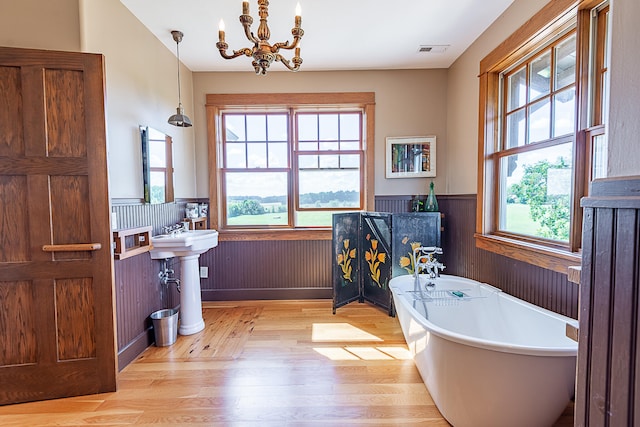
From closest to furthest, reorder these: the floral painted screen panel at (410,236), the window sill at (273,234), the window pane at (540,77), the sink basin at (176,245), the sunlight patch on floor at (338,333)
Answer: the window pane at (540,77) → the sink basin at (176,245) → the sunlight patch on floor at (338,333) → the floral painted screen panel at (410,236) → the window sill at (273,234)

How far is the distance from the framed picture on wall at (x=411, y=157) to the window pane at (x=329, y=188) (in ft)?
1.43

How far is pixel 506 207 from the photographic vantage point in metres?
2.51

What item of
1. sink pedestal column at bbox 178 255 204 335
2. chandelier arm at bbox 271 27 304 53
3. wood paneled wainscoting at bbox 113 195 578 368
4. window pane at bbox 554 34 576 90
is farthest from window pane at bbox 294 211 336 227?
window pane at bbox 554 34 576 90

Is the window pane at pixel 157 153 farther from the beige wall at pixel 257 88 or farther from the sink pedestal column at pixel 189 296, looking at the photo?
the sink pedestal column at pixel 189 296

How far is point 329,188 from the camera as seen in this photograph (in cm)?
356

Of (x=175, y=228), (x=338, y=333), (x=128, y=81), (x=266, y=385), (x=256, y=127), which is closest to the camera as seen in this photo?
(x=266, y=385)

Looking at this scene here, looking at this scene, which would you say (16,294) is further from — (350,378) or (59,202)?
(350,378)

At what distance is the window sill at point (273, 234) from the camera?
11.3ft

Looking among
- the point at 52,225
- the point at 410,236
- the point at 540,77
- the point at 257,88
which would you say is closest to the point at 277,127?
the point at 257,88

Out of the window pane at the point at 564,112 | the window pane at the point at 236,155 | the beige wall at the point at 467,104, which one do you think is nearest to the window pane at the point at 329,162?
the window pane at the point at 236,155

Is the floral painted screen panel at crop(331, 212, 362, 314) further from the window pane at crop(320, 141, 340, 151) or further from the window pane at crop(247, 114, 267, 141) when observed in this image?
the window pane at crop(247, 114, 267, 141)

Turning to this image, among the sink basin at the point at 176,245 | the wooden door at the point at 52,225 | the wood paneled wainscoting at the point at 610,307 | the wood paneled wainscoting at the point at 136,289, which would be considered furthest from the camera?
the sink basin at the point at 176,245

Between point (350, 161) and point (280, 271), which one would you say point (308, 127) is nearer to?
point (350, 161)

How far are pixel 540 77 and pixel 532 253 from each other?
4.11ft
